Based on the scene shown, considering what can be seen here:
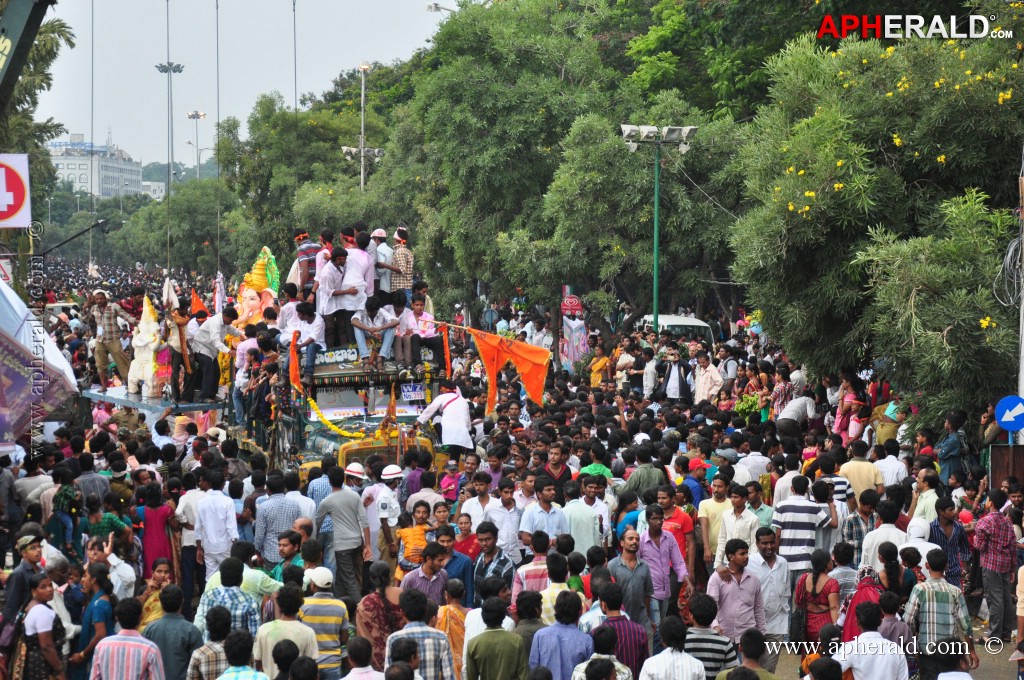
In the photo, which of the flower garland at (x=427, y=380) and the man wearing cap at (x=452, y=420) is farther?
the flower garland at (x=427, y=380)

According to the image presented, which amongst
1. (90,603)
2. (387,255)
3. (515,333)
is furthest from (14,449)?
(515,333)

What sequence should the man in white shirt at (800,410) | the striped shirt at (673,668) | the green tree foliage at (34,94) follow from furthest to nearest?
1. the green tree foliage at (34,94)
2. the man in white shirt at (800,410)
3. the striped shirt at (673,668)

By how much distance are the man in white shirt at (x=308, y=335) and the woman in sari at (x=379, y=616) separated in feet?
21.7

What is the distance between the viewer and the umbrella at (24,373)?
14.7m

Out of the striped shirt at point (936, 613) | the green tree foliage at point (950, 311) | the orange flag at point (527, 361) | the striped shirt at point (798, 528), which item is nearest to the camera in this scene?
the striped shirt at point (936, 613)

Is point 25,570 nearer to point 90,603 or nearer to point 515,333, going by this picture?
point 90,603

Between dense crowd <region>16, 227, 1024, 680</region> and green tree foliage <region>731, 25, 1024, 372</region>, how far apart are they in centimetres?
125

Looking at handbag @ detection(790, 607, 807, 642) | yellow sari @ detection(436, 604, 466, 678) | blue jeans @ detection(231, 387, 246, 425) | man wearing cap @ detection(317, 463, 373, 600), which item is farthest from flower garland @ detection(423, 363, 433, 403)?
yellow sari @ detection(436, 604, 466, 678)

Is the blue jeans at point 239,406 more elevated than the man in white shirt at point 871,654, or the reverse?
the blue jeans at point 239,406

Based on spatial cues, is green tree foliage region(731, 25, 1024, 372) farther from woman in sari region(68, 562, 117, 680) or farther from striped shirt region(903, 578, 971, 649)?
woman in sari region(68, 562, 117, 680)

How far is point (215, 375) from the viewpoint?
63.4 ft

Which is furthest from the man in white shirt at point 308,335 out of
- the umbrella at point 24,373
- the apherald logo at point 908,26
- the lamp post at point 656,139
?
the lamp post at point 656,139

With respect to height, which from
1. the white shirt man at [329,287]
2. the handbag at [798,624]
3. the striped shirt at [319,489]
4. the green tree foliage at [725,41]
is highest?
the green tree foliage at [725,41]

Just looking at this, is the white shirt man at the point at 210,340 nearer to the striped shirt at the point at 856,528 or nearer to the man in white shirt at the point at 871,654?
the striped shirt at the point at 856,528
